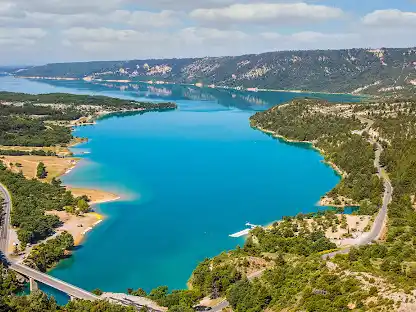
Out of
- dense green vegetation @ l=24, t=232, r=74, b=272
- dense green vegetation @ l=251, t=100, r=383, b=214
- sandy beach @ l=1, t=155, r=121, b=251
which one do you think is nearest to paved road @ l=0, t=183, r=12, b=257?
sandy beach @ l=1, t=155, r=121, b=251

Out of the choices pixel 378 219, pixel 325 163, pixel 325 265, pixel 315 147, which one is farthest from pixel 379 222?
pixel 315 147

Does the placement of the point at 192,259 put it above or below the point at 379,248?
below

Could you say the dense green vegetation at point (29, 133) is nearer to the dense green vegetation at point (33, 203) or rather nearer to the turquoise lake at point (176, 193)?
the turquoise lake at point (176, 193)

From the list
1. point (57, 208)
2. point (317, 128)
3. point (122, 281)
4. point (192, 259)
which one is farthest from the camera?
point (317, 128)

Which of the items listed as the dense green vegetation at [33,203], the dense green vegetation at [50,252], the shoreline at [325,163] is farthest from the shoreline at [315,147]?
the dense green vegetation at [50,252]

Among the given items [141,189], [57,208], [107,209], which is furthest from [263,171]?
[57,208]

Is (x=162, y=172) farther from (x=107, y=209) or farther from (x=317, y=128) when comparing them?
(x=317, y=128)
